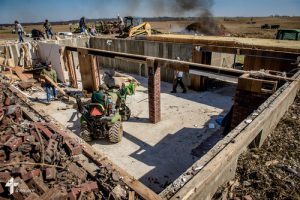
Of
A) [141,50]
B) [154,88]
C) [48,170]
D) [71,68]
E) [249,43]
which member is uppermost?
[249,43]

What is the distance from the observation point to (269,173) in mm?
2861

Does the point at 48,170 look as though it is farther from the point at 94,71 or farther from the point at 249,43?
the point at 249,43

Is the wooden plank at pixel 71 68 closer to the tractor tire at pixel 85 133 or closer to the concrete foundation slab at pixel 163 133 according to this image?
the concrete foundation slab at pixel 163 133

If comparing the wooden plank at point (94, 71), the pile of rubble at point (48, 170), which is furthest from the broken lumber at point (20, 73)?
the pile of rubble at point (48, 170)

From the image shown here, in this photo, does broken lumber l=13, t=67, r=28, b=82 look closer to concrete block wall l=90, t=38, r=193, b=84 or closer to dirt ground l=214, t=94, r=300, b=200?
concrete block wall l=90, t=38, r=193, b=84

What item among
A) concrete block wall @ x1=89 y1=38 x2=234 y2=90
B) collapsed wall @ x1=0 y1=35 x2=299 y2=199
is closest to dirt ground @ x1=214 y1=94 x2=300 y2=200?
collapsed wall @ x1=0 y1=35 x2=299 y2=199

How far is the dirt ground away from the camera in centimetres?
258

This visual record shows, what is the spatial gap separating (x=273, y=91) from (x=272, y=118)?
1289 millimetres

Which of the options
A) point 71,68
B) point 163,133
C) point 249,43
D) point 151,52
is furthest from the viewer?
point 151,52

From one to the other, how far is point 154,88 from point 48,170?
5548 millimetres

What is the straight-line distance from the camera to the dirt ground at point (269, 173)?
258 cm

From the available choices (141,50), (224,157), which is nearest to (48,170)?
(224,157)

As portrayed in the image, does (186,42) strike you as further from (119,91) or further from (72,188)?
(72,188)

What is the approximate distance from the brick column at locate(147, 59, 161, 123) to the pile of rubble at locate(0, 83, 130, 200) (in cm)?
432
